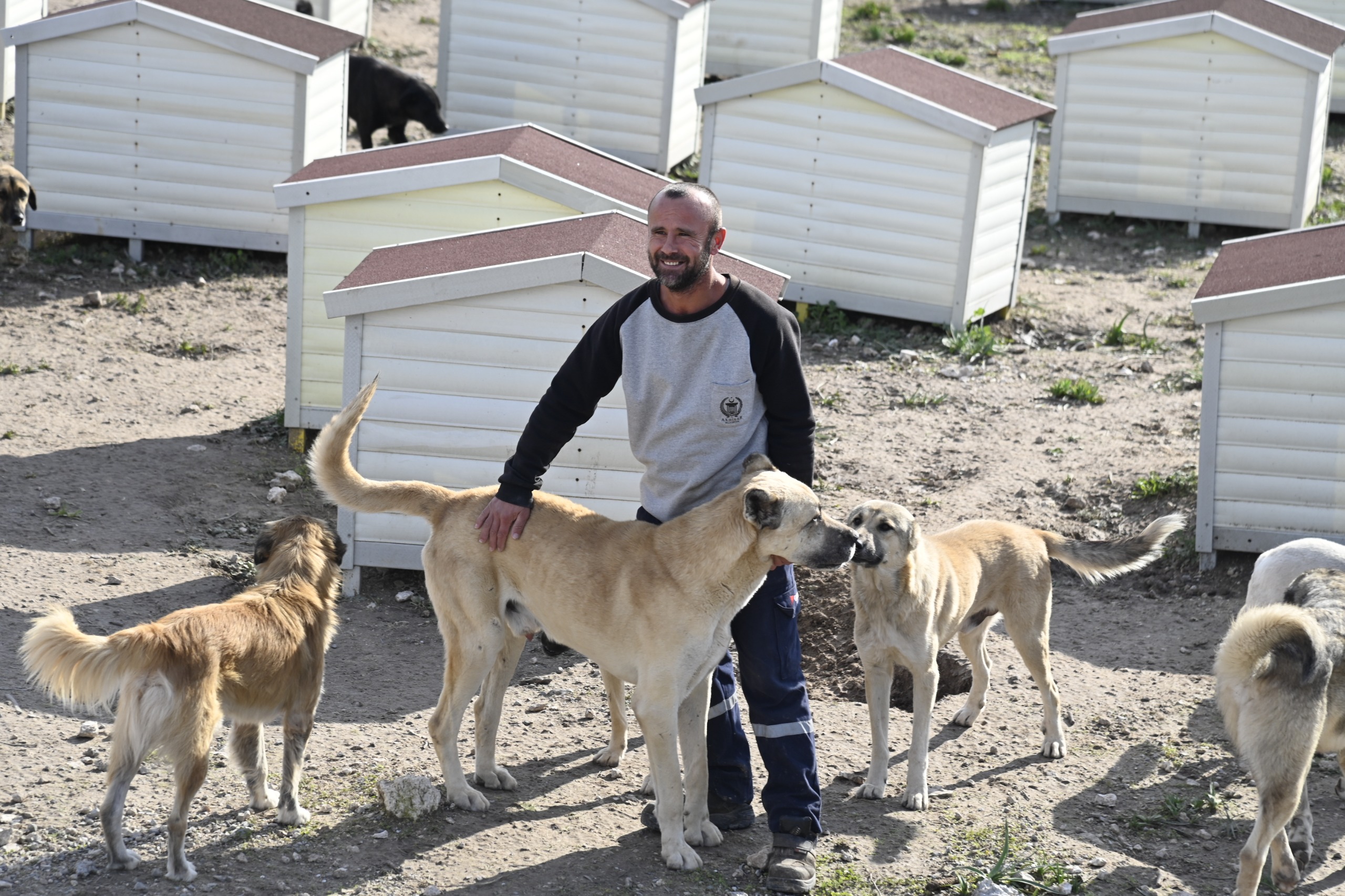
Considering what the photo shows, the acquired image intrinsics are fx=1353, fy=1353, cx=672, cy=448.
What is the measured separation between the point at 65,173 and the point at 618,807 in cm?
845

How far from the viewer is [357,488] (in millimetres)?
4910

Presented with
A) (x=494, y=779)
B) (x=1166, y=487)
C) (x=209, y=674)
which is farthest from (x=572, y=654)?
(x=1166, y=487)

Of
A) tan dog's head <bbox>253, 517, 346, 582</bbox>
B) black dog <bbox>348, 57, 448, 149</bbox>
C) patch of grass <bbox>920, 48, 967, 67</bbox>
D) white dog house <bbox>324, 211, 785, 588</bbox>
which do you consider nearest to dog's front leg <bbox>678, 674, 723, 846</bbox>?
tan dog's head <bbox>253, 517, 346, 582</bbox>

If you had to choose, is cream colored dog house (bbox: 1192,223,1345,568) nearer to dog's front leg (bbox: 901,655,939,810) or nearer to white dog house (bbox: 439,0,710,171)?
dog's front leg (bbox: 901,655,939,810)

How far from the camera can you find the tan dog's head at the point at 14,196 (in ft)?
35.0

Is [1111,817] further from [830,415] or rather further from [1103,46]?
[1103,46]

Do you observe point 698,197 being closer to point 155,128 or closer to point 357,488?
point 357,488

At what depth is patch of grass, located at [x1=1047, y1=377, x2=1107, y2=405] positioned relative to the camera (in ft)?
32.5

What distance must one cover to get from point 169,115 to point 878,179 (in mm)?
5774

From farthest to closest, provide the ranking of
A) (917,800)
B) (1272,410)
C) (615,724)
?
(1272,410) → (615,724) → (917,800)

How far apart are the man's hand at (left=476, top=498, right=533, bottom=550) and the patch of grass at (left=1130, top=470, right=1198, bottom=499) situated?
189 inches

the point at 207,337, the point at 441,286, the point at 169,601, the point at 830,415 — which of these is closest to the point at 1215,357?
the point at 830,415

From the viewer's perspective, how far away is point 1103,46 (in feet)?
44.3

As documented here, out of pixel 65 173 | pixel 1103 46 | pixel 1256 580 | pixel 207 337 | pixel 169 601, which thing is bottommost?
pixel 169 601
